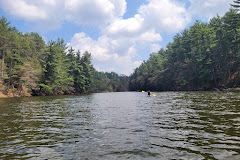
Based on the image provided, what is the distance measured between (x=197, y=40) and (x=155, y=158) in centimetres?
7261

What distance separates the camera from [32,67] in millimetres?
51750

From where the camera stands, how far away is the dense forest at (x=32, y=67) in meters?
47.0

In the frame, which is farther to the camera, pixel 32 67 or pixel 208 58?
pixel 208 58

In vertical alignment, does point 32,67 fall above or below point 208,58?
below

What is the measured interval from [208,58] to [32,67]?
2415 inches

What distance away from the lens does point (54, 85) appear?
64.1m

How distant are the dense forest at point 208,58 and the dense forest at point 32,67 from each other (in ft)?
147

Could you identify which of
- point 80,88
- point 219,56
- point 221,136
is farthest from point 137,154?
point 80,88

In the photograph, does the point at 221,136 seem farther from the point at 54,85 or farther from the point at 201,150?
the point at 54,85

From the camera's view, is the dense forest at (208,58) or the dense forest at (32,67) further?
the dense forest at (208,58)

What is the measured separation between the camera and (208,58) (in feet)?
214

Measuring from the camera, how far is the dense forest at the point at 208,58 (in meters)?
53.8

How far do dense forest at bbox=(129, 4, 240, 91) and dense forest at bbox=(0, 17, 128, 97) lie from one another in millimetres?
44899

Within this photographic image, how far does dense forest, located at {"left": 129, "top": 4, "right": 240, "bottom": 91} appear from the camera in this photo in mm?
53812
